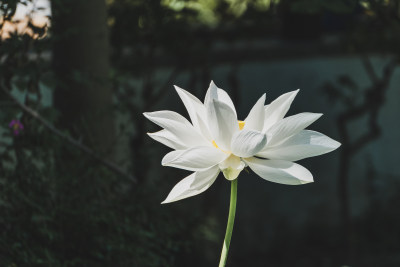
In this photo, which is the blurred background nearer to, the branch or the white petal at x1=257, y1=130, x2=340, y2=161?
the branch

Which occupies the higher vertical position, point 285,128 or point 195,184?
point 285,128

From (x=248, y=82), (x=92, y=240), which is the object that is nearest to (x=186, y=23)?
(x=248, y=82)

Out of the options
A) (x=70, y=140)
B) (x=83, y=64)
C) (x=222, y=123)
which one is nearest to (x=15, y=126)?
(x=70, y=140)

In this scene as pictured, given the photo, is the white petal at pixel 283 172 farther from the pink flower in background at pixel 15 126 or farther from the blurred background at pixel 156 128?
the pink flower in background at pixel 15 126

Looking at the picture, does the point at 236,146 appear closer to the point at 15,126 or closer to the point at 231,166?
the point at 231,166

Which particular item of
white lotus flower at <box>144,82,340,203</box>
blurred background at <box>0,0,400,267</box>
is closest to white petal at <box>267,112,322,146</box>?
white lotus flower at <box>144,82,340,203</box>

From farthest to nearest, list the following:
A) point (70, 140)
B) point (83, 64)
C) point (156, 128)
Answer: point (156, 128)
point (83, 64)
point (70, 140)
